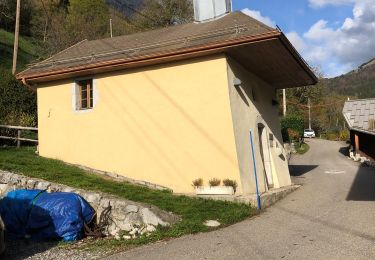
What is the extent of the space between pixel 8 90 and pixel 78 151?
922cm

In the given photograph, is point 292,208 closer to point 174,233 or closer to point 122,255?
point 174,233

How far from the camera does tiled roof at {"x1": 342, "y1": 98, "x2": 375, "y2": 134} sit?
3049 cm

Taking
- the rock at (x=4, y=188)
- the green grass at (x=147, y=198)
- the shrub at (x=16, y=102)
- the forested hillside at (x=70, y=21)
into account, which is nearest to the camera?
the green grass at (x=147, y=198)

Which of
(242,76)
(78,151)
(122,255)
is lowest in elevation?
(122,255)

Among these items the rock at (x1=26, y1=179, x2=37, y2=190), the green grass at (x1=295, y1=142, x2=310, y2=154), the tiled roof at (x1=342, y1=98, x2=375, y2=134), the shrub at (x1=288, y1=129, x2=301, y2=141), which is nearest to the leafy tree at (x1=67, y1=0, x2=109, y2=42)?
the shrub at (x1=288, y1=129, x2=301, y2=141)

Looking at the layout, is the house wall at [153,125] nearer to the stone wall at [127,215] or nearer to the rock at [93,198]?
the stone wall at [127,215]

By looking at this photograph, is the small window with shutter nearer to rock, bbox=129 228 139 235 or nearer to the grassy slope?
rock, bbox=129 228 139 235

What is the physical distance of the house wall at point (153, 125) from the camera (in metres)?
12.7

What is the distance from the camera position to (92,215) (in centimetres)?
990

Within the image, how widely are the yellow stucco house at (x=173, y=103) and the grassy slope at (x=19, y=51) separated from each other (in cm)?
2935

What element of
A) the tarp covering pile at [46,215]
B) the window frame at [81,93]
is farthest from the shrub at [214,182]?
the window frame at [81,93]

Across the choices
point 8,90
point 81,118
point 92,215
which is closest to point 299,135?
point 8,90

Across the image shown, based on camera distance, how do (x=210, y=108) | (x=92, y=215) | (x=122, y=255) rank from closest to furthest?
(x=122, y=255) < (x=92, y=215) < (x=210, y=108)

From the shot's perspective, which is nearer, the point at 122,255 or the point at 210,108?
the point at 122,255
